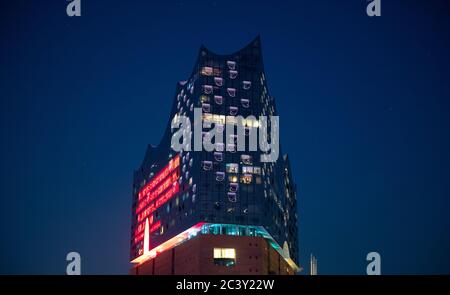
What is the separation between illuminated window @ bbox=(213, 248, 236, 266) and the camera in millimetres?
118750

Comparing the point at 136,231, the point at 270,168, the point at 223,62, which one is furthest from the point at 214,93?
the point at 136,231

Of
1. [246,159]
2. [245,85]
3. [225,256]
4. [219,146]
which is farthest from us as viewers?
[245,85]

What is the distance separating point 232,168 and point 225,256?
1856 centimetres

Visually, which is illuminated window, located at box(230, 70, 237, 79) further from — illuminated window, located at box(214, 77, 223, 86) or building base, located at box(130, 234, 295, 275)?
building base, located at box(130, 234, 295, 275)

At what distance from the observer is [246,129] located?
127m

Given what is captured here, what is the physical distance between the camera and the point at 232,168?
123m

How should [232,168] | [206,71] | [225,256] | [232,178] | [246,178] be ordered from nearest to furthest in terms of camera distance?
[225,256]
[232,178]
[232,168]
[246,178]
[206,71]

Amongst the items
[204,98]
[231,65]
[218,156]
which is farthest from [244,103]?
[218,156]

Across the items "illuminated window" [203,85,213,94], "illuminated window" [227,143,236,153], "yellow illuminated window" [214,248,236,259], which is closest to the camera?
"yellow illuminated window" [214,248,236,259]

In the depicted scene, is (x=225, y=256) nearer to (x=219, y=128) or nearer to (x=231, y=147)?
(x=231, y=147)

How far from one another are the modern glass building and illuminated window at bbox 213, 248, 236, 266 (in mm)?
204

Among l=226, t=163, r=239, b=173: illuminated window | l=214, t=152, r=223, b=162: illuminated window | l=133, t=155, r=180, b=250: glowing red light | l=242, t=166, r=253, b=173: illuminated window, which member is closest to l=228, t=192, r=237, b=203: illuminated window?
l=226, t=163, r=239, b=173: illuminated window
